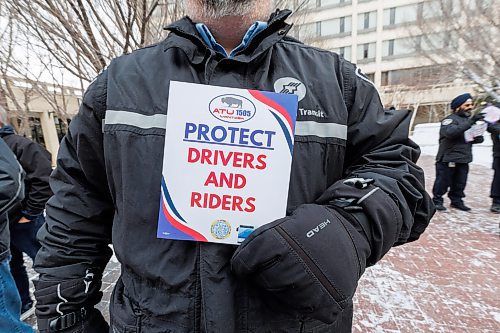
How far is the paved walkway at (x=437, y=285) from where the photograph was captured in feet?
10.1

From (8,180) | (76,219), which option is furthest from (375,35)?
(76,219)

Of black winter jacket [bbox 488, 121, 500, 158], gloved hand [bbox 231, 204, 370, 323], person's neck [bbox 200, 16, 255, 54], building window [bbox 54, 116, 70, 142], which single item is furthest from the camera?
black winter jacket [bbox 488, 121, 500, 158]

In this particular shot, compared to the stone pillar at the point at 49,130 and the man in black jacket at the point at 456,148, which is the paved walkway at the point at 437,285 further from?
the stone pillar at the point at 49,130

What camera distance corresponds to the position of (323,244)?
88 cm

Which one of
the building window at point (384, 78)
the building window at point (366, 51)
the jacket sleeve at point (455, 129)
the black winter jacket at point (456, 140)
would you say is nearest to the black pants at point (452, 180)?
the black winter jacket at point (456, 140)

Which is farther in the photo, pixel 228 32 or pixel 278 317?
pixel 228 32

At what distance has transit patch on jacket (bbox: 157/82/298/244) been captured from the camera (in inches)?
39.4

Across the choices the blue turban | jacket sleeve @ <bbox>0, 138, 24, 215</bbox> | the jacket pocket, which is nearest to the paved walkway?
jacket sleeve @ <bbox>0, 138, 24, 215</bbox>

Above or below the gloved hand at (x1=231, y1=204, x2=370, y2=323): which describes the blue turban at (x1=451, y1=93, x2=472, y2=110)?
above

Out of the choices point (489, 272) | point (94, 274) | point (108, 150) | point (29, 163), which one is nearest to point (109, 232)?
point (94, 274)

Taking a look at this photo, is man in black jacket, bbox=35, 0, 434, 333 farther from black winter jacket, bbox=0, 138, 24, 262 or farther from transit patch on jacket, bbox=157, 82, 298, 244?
black winter jacket, bbox=0, 138, 24, 262

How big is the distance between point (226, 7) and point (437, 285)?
3.87m

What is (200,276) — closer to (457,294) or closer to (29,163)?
(29,163)

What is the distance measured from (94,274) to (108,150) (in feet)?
1.60
